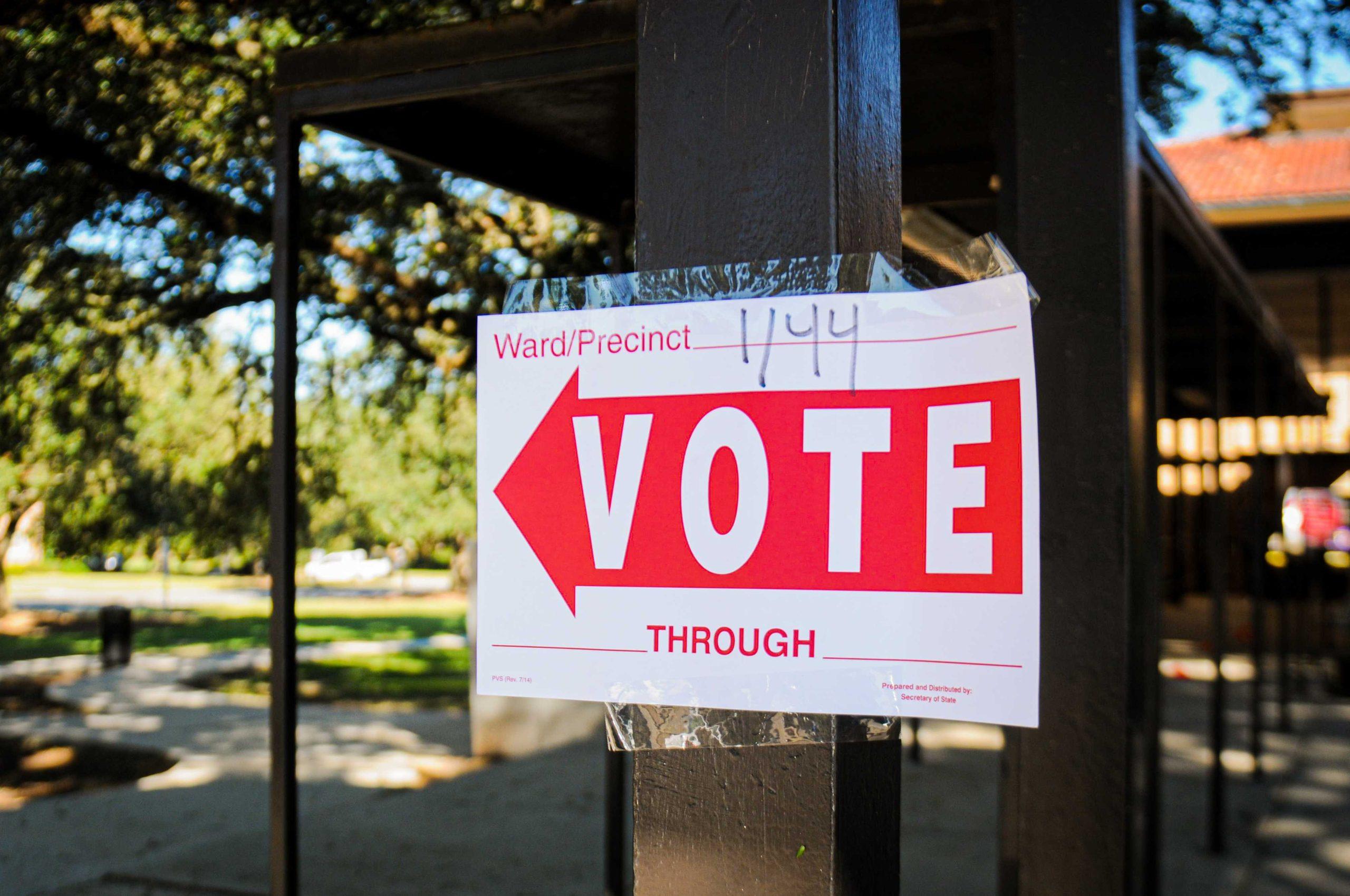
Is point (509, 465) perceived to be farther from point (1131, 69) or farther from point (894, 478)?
point (1131, 69)

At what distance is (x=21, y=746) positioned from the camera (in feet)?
31.6

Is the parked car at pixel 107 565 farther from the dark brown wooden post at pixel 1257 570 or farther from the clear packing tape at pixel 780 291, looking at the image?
the clear packing tape at pixel 780 291

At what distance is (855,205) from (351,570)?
1149 inches

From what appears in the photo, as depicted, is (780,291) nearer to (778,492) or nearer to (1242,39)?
(778,492)

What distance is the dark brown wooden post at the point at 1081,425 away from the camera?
226cm

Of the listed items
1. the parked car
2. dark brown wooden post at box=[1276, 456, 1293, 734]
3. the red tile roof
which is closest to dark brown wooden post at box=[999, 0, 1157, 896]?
the red tile roof

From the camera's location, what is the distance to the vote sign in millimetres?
1333

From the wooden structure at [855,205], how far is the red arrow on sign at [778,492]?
0.20 m

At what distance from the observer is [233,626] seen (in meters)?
24.0

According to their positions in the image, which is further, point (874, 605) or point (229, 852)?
point (229, 852)

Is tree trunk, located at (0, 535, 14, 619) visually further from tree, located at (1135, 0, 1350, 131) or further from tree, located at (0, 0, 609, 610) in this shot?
tree, located at (1135, 0, 1350, 131)

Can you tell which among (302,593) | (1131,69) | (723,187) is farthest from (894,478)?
(302,593)

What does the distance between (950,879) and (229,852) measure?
3433mm

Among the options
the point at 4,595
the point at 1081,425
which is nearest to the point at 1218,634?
the point at 1081,425
